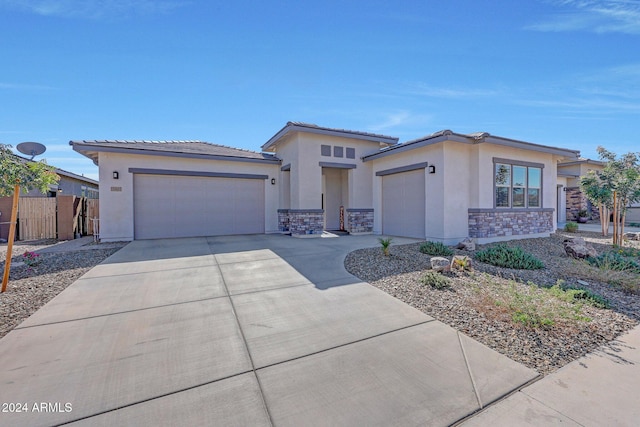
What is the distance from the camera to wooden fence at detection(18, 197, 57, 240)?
10961mm

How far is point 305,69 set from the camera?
9.75 meters

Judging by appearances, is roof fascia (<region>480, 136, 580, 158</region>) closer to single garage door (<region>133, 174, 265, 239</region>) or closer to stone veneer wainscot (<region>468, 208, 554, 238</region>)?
stone veneer wainscot (<region>468, 208, 554, 238</region>)

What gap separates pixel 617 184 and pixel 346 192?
9831 millimetres

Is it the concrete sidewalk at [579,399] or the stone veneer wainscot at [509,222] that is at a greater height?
the stone veneer wainscot at [509,222]

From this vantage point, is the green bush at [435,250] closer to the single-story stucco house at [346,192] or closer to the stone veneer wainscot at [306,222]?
the single-story stucco house at [346,192]

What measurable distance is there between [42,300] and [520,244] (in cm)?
1239

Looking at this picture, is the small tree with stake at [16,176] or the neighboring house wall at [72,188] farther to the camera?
the neighboring house wall at [72,188]

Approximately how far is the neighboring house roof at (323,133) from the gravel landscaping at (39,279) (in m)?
7.27

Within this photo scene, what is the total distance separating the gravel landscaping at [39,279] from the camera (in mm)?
3760

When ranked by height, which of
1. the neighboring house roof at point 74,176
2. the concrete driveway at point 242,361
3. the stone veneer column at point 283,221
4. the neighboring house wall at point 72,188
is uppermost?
the neighboring house roof at point 74,176

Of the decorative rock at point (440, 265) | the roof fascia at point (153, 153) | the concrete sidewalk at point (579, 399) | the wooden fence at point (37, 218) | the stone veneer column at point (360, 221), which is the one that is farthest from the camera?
the stone veneer column at point (360, 221)

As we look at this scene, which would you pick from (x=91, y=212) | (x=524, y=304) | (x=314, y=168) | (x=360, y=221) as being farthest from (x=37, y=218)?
(x=524, y=304)

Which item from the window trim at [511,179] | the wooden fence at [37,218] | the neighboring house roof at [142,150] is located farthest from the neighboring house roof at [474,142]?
the wooden fence at [37,218]

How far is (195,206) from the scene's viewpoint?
11250 millimetres
